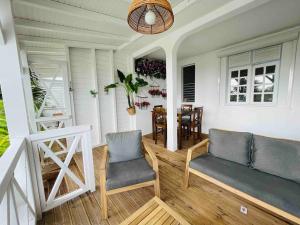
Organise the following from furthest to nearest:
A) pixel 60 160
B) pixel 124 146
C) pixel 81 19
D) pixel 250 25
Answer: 1. pixel 250 25
2. pixel 81 19
3. pixel 124 146
4. pixel 60 160

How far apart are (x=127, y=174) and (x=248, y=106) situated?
3.53m

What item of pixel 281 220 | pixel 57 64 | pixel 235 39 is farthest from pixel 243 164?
pixel 57 64

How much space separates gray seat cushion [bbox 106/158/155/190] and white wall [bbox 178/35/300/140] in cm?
317

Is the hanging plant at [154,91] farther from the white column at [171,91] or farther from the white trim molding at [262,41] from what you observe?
the white trim molding at [262,41]

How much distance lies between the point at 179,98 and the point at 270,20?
310cm

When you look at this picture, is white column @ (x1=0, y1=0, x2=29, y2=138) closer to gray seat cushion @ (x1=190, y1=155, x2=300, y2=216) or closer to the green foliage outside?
the green foliage outside

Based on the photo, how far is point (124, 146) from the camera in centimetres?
204

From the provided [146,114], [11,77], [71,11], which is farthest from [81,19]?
[146,114]

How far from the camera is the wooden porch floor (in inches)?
59.4

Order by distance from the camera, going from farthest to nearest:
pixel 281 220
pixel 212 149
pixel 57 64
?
pixel 57 64
pixel 212 149
pixel 281 220

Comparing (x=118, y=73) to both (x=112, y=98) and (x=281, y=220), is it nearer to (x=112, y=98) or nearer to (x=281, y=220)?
(x=112, y=98)

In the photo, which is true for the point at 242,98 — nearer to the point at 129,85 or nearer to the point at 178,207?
the point at 129,85

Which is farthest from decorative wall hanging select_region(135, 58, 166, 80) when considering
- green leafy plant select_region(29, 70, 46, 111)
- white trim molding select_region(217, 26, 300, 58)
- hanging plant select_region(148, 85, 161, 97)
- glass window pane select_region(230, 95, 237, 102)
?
green leafy plant select_region(29, 70, 46, 111)

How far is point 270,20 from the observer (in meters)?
2.55
